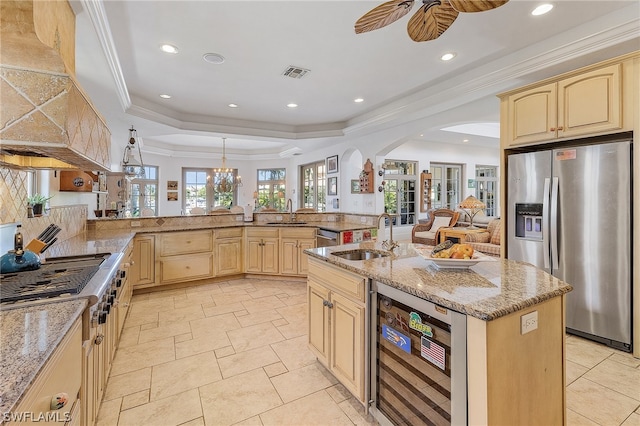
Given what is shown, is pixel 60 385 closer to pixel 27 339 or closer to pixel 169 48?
pixel 27 339

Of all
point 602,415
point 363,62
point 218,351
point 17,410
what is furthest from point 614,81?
point 218,351

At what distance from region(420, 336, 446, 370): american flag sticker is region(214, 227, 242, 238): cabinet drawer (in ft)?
12.4

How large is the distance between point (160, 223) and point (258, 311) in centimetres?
231

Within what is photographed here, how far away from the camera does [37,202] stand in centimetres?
238

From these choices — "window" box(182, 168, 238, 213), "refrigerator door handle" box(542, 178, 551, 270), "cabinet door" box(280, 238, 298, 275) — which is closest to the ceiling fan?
"refrigerator door handle" box(542, 178, 551, 270)

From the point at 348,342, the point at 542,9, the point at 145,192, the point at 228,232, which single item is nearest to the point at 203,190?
the point at 145,192

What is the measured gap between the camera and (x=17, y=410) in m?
0.69

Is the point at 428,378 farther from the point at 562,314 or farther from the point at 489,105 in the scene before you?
the point at 489,105

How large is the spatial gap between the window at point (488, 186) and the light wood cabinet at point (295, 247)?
7.08 m

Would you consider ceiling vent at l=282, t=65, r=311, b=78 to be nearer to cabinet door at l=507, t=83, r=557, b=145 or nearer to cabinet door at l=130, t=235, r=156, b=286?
cabinet door at l=507, t=83, r=557, b=145

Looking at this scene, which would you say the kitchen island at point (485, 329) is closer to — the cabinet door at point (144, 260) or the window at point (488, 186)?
the cabinet door at point (144, 260)

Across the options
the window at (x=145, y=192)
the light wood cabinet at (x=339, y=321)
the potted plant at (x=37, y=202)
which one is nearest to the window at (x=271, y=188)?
the window at (x=145, y=192)

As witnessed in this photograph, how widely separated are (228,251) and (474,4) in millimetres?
4216

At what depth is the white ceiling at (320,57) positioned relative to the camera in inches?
90.0
